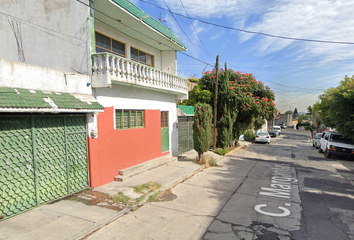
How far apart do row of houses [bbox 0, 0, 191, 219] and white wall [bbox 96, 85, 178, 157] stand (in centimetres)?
5

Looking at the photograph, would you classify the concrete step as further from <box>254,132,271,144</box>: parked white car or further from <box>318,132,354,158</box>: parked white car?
<box>254,132,271,144</box>: parked white car

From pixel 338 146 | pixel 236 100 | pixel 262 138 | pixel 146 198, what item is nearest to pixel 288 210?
pixel 146 198

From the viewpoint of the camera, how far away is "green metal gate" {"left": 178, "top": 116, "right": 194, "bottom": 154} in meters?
13.6

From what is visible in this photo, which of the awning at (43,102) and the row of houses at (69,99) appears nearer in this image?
the awning at (43,102)

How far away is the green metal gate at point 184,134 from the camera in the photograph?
13.6m

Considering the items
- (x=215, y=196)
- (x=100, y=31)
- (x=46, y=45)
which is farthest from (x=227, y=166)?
(x=46, y=45)

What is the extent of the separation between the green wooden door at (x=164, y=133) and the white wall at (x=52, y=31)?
5.66 metres

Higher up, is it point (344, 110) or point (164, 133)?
point (344, 110)

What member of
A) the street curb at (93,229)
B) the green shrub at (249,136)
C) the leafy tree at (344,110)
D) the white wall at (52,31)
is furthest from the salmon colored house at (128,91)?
the green shrub at (249,136)

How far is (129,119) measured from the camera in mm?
9164

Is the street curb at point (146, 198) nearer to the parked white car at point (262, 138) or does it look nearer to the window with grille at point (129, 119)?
the window with grille at point (129, 119)

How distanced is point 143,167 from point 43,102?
530 centimetres

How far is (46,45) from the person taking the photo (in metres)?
7.20

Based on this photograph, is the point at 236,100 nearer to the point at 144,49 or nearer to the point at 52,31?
the point at 144,49
